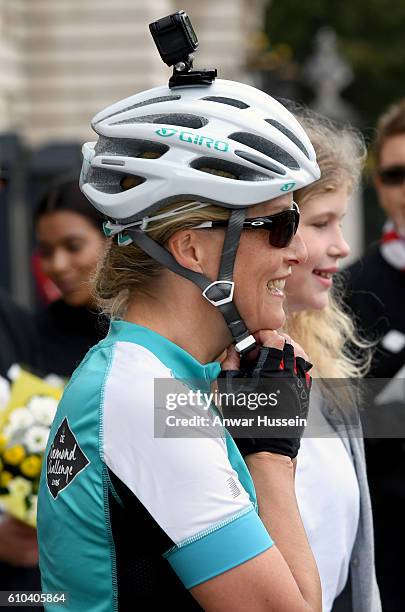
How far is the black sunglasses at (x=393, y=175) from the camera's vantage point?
533 cm

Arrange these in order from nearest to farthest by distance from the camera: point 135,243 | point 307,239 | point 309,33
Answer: point 135,243, point 307,239, point 309,33

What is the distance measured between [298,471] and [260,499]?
2.45 feet

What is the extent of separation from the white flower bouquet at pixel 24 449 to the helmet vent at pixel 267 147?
1.69m

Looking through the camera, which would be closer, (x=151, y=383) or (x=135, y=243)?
(x=151, y=383)

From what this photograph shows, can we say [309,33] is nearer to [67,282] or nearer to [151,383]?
[67,282]

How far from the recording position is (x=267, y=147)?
2.58 m

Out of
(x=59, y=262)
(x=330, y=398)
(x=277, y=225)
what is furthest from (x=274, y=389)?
(x=59, y=262)

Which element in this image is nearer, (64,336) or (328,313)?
(328,313)

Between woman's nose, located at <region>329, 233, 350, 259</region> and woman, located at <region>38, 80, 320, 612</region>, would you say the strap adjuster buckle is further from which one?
woman's nose, located at <region>329, 233, 350, 259</region>

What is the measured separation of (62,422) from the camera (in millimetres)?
2422

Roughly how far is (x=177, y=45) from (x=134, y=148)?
0.27 m

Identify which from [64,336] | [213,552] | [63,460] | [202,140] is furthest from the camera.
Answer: [64,336]

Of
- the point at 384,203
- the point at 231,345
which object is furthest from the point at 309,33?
the point at 231,345

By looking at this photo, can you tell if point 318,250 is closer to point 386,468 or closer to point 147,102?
point 147,102
